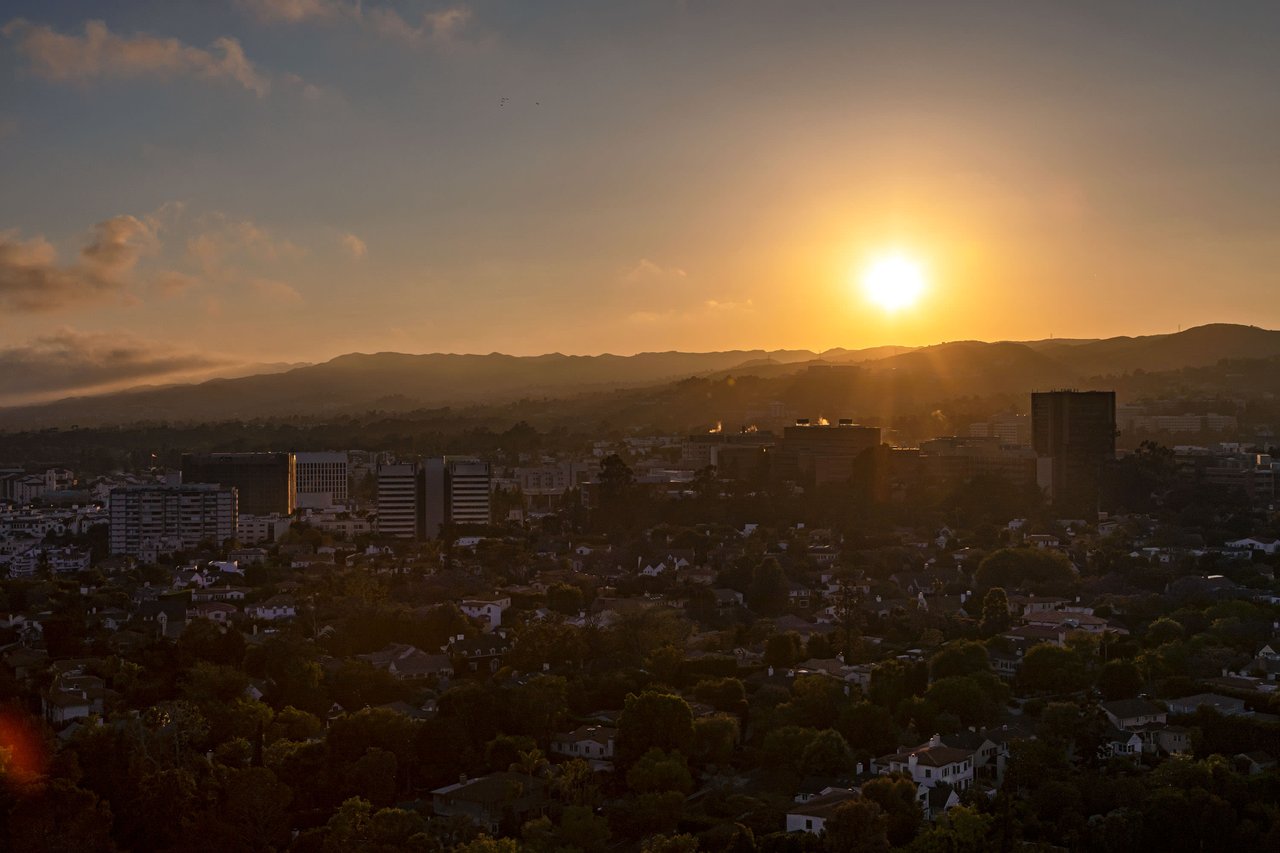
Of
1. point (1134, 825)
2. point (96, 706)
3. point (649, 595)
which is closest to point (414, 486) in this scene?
point (649, 595)

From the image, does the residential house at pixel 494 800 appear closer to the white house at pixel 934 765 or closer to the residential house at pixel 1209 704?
the white house at pixel 934 765

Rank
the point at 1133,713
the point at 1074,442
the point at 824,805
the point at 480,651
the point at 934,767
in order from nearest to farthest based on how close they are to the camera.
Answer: the point at 824,805 < the point at 934,767 < the point at 1133,713 < the point at 480,651 < the point at 1074,442

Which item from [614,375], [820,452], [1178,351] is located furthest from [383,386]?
[820,452]

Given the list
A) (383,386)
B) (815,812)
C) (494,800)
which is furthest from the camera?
(383,386)

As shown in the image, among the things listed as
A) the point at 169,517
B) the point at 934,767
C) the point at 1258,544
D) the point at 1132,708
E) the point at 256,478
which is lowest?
the point at 934,767

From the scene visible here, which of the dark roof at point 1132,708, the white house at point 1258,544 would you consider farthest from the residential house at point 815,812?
the white house at point 1258,544

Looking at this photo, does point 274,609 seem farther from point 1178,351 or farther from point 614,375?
point 614,375
